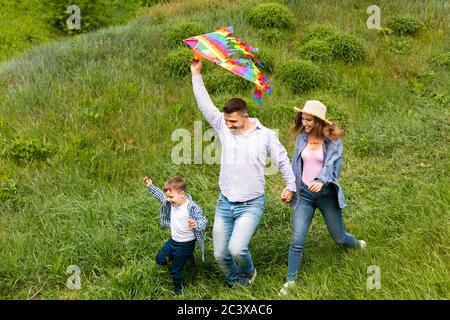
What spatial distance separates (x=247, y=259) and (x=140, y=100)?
4.04 meters

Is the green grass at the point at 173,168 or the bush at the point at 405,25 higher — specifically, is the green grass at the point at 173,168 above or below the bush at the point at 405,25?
below

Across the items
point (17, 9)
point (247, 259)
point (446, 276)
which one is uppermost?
point (446, 276)

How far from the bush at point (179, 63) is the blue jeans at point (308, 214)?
461 cm

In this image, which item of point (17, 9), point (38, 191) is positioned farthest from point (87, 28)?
point (38, 191)

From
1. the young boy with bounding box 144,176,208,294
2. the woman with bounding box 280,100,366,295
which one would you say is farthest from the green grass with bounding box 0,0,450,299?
the woman with bounding box 280,100,366,295

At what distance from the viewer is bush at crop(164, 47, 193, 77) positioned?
8.56m

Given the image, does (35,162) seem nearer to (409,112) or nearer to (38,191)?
(38,191)

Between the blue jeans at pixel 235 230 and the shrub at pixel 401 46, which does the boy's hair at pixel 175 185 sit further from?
the shrub at pixel 401 46

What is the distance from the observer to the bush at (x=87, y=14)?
13375 mm

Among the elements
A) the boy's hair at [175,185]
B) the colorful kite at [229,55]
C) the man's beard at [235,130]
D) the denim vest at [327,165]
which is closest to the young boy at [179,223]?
the boy's hair at [175,185]

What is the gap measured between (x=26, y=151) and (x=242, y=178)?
3.45 metres

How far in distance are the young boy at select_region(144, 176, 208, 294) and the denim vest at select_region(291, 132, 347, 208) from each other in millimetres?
854

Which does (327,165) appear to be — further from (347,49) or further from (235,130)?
(347,49)
